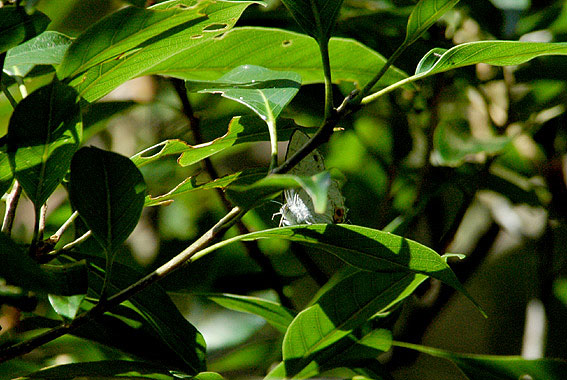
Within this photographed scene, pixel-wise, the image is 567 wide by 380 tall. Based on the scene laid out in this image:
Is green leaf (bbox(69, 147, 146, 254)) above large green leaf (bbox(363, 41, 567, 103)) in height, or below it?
below

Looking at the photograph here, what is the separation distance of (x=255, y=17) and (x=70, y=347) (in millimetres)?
675

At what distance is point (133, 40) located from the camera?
0.53 metres

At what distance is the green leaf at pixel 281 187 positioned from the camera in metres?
0.35

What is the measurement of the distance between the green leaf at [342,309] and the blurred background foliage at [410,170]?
18 cm

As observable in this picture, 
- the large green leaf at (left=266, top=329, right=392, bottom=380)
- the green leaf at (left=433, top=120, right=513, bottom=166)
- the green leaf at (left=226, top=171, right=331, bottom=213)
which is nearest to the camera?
the green leaf at (left=226, top=171, right=331, bottom=213)

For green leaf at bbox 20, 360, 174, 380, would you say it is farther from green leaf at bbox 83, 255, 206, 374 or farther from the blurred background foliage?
the blurred background foliage

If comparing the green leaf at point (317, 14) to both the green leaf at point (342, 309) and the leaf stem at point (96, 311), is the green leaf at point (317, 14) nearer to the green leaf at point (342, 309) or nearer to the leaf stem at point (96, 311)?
the leaf stem at point (96, 311)

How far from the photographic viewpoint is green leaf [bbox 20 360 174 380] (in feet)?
1.87

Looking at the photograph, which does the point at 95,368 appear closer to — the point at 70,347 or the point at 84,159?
the point at 84,159

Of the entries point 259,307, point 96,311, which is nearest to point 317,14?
point 96,311

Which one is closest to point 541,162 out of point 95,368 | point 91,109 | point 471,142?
point 471,142

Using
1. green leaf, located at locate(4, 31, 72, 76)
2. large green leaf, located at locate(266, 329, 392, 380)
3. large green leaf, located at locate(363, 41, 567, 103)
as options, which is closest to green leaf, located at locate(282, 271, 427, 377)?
large green leaf, located at locate(266, 329, 392, 380)

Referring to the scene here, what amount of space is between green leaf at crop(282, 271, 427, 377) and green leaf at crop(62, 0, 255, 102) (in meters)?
0.32

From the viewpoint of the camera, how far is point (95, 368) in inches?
22.5
